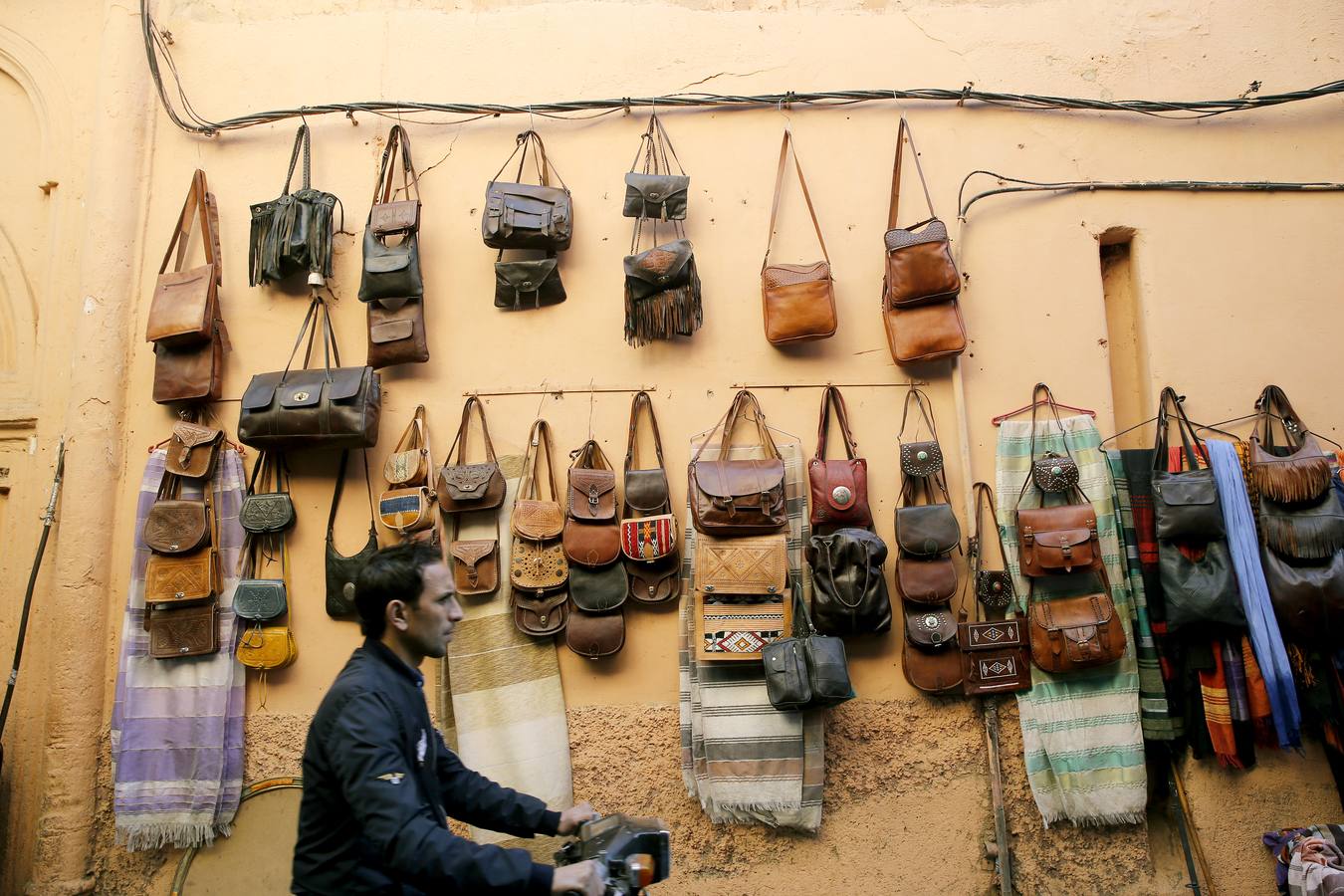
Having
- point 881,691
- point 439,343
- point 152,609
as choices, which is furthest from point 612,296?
point 152,609

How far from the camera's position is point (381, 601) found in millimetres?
2510

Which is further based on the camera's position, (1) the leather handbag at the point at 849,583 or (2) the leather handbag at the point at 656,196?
(2) the leather handbag at the point at 656,196

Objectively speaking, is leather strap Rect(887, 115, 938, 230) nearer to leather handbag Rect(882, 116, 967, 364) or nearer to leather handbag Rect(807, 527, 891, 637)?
leather handbag Rect(882, 116, 967, 364)

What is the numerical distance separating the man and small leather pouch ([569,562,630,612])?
1.54 metres

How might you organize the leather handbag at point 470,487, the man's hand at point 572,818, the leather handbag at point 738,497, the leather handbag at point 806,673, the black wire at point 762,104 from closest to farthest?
the man's hand at point 572,818, the leather handbag at point 806,673, the leather handbag at point 738,497, the leather handbag at point 470,487, the black wire at point 762,104

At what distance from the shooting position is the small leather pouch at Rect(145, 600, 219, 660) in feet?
14.1

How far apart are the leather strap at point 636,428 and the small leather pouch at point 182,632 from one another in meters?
2.06

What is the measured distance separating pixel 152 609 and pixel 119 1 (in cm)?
317

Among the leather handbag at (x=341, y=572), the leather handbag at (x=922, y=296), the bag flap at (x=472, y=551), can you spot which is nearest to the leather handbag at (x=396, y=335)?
the leather handbag at (x=341, y=572)

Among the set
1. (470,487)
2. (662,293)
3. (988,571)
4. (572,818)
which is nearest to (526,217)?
(662,293)

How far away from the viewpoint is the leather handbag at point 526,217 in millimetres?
4480

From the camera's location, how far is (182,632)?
4.33 meters

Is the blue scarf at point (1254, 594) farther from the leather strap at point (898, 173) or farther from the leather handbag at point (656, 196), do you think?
the leather handbag at point (656, 196)

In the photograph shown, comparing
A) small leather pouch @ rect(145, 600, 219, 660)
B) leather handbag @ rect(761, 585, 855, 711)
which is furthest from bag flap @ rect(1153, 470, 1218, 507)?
small leather pouch @ rect(145, 600, 219, 660)
